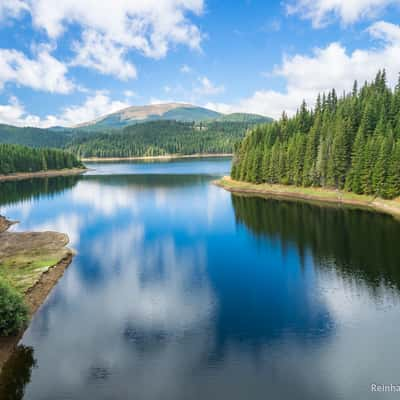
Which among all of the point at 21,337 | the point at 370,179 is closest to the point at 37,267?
the point at 21,337

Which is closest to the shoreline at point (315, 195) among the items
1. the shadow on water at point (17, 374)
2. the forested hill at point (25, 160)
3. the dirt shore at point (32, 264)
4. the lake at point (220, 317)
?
the lake at point (220, 317)

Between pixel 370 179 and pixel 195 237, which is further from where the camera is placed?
pixel 370 179

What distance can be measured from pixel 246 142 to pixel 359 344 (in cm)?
11032

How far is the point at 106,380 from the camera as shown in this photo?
22.8 m

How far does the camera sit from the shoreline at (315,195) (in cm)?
7612

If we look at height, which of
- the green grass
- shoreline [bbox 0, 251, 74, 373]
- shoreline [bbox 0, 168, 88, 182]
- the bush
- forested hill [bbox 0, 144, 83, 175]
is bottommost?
shoreline [bbox 0, 251, 74, 373]

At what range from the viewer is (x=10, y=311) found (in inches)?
1072

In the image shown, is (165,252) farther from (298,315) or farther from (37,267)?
(298,315)

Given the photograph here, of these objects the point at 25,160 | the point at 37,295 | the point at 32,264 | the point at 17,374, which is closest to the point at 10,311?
the point at 17,374

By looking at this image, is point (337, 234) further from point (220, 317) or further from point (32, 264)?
point (32, 264)

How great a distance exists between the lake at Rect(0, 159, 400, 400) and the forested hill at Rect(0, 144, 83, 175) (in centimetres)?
12635

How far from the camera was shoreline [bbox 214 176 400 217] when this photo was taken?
2997 inches

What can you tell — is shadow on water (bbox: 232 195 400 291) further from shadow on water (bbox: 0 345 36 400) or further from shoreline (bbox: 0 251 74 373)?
shadow on water (bbox: 0 345 36 400)

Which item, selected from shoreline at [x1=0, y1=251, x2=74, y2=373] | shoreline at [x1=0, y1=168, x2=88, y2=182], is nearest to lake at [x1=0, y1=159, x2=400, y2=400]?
shoreline at [x1=0, y1=251, x2=74, y2=373]
